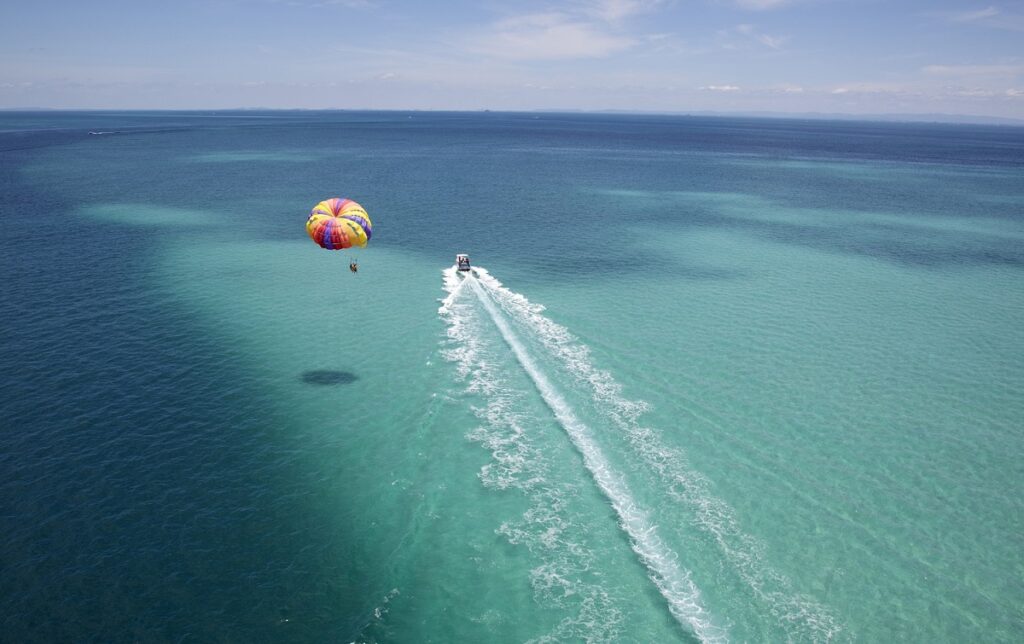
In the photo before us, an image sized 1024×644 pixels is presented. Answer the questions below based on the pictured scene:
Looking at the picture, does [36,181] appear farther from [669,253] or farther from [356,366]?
[669,253]

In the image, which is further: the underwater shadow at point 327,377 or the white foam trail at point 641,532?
the underwater shadow at point 327,377

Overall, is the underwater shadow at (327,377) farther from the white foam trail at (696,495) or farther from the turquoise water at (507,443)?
the white foam trail at (696,495)

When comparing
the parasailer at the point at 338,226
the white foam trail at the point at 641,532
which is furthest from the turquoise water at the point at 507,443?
the parasailer at the point at 338,226

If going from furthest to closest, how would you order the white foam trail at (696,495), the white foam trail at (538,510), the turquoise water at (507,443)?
the turquoise water at (507,443), the white foam trail at (696,495), the white foam trail at (538,510)

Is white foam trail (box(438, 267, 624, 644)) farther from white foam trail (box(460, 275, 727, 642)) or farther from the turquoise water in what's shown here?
A: white foam trail (box(460, 275, 727, 642))

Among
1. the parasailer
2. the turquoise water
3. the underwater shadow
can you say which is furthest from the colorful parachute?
the turquoise water

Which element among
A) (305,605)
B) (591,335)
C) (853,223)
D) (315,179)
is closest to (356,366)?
(591,335)
